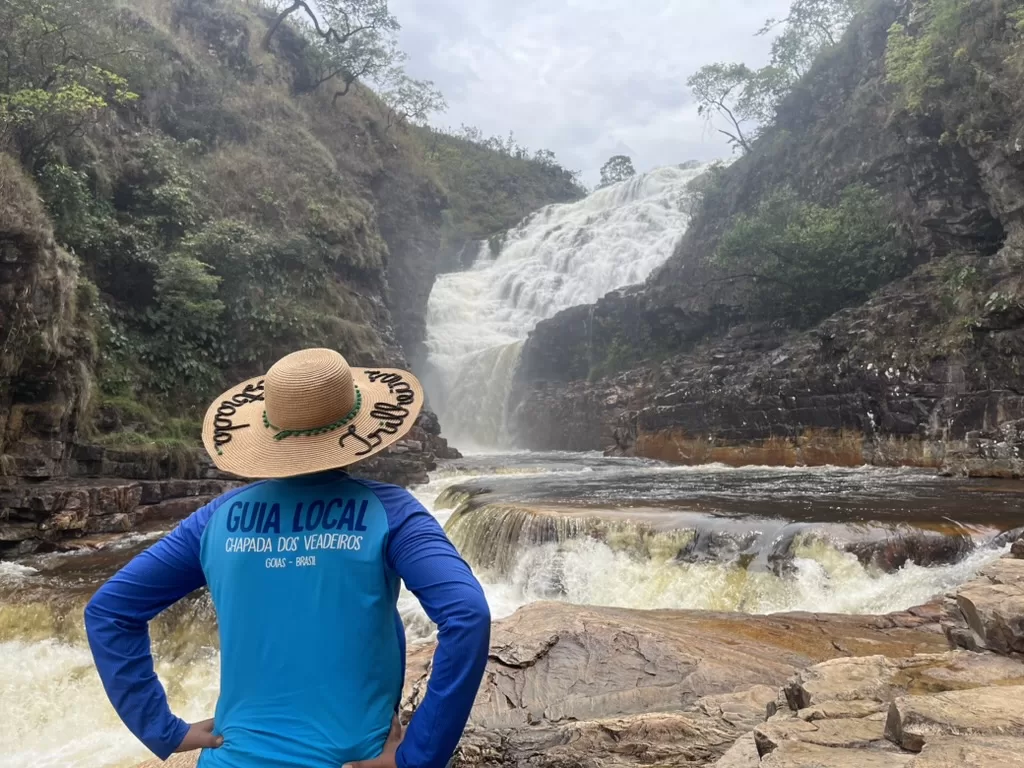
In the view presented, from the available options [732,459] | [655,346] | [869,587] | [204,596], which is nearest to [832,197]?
[655,346]

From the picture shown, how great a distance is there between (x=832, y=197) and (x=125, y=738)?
24.1 metres

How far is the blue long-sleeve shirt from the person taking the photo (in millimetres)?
1479

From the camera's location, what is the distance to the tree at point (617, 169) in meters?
66.7

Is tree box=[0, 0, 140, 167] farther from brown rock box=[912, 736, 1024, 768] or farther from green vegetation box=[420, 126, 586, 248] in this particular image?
green vegetation box=[420, 126, 586, 248]

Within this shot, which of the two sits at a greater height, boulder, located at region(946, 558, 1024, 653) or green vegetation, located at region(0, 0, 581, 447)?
green vegetation, located at region(0, 0, 581, 447)

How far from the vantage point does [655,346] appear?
2639 centimetres

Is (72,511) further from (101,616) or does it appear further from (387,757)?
(387,757)

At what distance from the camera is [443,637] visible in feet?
4.73

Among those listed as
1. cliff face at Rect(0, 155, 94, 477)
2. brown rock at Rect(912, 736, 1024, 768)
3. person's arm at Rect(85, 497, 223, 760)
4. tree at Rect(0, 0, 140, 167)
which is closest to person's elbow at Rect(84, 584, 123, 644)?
person's arm at Rect(85, 497, 223, 760)

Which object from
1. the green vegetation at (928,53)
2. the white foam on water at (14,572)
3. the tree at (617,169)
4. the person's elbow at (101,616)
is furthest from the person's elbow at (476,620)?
the tree at (617,169)

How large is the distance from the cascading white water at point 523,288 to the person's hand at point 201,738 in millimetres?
28634

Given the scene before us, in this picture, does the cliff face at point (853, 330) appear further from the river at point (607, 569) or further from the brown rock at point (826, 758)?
the brown rock at point (826, 758)

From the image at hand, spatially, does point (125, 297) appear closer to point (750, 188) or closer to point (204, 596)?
point (204, 596)

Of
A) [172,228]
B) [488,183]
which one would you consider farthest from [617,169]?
[172,228]
